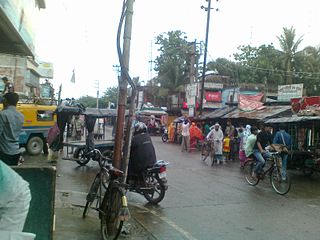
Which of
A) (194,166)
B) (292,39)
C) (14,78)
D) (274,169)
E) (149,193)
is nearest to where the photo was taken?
(149,193)

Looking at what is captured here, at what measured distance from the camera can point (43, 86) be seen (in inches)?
1442

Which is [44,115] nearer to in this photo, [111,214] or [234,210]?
[234,210]

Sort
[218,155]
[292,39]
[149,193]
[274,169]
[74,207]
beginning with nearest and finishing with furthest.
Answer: [74,207], [149,193], [274,169], [218,155], [292,39]

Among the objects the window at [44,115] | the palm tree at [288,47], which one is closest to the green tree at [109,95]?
the palm tree at [288,47]

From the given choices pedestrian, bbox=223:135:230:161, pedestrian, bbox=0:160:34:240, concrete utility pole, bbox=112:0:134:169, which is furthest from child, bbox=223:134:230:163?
pedestrian, bbox=0:160:34:240

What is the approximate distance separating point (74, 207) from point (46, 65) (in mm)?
36778

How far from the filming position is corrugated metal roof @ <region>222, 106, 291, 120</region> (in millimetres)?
20828

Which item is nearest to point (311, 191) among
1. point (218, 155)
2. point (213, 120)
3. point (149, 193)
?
point (149, 193)

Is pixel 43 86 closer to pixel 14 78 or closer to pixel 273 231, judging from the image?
pixel 14 78

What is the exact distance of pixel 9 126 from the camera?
6184 millimetres

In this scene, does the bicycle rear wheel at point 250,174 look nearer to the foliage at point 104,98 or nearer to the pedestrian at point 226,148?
the pedestrian at point 226,148

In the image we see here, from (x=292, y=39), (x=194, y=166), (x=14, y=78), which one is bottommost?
(x=194, y=166)

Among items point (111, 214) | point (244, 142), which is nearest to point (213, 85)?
point (244, 142)

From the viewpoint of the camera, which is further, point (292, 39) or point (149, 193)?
point (292, 39)
